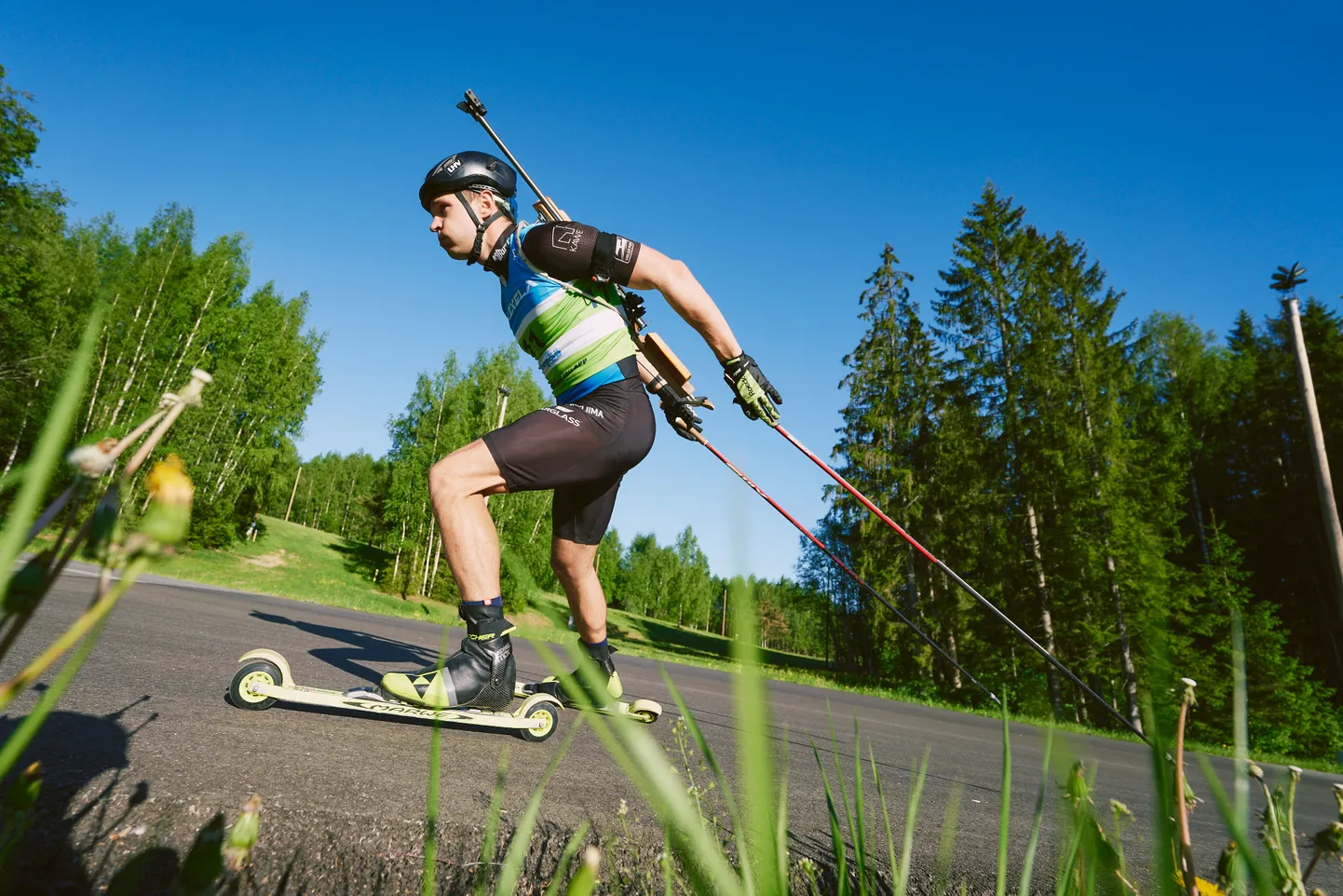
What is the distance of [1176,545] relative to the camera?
18188mm

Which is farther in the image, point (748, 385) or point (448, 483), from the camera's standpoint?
point (748, 385)

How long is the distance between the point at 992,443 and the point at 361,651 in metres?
21.5

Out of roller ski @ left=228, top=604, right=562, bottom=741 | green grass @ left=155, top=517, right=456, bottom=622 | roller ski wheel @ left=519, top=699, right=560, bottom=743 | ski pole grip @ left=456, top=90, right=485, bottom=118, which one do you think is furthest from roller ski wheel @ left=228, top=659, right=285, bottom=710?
green grass @ left=155, top=517, right=456, bottom=622

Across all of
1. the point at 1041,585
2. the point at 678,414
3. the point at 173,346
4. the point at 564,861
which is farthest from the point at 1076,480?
the point at 173,346

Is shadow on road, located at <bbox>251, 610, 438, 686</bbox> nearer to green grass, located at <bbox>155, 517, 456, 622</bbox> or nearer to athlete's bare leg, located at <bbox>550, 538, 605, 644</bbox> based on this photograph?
athlete's bare leg, located at <bbox>550, 538, 605, 644</bbox>

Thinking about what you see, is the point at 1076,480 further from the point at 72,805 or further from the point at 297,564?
the point at 297,564

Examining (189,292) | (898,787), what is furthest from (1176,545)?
A: (189,292)

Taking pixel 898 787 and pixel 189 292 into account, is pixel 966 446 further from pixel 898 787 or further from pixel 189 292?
pixel 189 292

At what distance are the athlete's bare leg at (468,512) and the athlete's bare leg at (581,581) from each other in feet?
2.00

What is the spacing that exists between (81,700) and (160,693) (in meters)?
0.28

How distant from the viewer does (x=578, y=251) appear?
268 centimetres

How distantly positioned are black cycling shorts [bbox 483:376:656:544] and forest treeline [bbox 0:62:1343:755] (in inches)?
410

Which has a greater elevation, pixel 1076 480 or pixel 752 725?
pixel 1076 480

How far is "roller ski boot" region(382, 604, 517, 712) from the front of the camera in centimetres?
232
